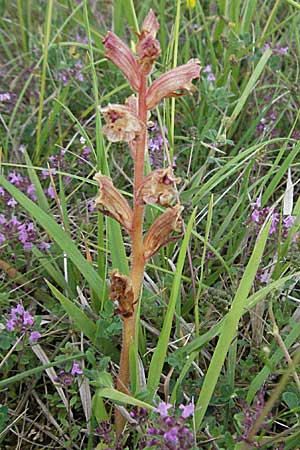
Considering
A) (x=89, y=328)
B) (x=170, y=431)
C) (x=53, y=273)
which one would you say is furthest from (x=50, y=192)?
(x=170, y=431)

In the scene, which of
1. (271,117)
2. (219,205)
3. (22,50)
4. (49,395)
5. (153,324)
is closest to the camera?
(49,395)

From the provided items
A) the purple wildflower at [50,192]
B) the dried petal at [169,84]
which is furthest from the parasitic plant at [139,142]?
the purple wildflower at [50,192]

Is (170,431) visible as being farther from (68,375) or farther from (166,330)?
(68,375)

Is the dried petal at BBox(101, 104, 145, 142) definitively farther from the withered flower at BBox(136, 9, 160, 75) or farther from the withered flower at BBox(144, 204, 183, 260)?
the withered flower at BBox(144, 204, 183, 260)

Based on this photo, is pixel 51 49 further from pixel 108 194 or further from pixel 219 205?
pixel 108 194

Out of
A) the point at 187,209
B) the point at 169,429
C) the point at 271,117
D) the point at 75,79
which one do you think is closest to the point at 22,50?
the point at 75,79
